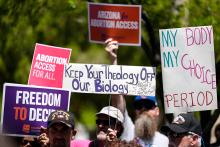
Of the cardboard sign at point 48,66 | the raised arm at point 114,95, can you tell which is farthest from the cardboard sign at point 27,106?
the raised arm at point 114,95

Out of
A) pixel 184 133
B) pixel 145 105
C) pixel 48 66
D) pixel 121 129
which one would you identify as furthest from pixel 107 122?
pixel 48 66

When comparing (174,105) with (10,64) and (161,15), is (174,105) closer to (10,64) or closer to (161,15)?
(161,15)

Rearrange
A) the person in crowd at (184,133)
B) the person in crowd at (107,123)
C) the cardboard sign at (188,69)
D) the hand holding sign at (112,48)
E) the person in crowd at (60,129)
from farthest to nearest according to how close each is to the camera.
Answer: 1. the hand holding sign at (112,48)
2. the cardboard sign at (188,69)
3. the person in crowd at (107,123)
4. the person in crowd at (184,133)
5. the person in crowd at (60,129)

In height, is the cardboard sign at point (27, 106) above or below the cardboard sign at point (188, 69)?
below

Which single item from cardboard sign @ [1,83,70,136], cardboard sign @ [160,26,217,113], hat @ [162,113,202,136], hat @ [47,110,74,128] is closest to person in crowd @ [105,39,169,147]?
cardboard sign @ [160,26,217,113]

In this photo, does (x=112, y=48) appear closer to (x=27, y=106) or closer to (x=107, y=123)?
(x=27, y=106)

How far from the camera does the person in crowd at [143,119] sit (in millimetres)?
11391

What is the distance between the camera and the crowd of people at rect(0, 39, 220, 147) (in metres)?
10.1

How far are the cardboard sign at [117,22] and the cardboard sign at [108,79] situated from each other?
559 mm

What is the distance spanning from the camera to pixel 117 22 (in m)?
11.9

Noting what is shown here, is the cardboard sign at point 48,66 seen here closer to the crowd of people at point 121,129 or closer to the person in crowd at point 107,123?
the crowd of people at point 121,129

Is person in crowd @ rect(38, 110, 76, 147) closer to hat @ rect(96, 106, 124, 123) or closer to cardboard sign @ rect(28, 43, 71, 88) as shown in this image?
hat @ rect(96, 106, 124, 123)

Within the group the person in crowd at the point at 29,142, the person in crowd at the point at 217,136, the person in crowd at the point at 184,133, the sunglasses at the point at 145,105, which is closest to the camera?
the person in crowd at the point at 184,133

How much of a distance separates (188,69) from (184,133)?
120 cm
